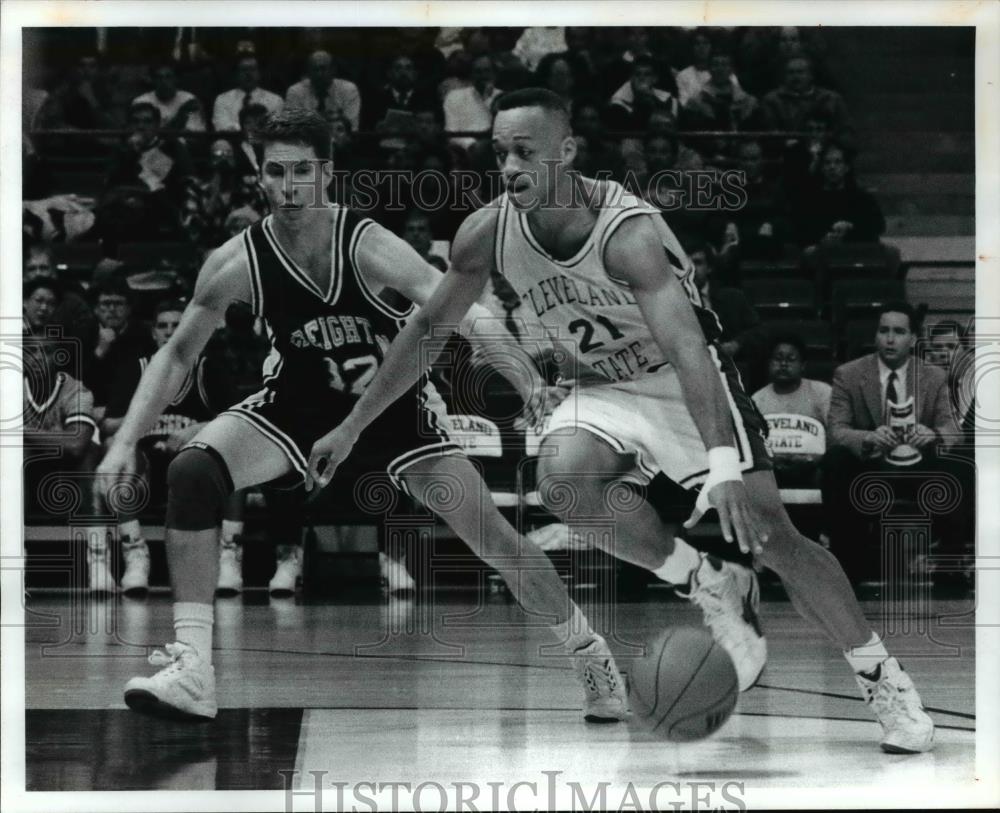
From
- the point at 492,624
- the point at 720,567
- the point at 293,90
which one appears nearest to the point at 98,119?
the point at 293,90

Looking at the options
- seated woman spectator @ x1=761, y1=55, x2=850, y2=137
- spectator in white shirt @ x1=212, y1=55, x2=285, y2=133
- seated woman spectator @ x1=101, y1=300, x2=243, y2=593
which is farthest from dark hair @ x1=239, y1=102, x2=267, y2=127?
seated woman spectator @ x1=761, y1=55, x2=850, y2=137

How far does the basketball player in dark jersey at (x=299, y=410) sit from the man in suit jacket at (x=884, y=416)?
2.46ft

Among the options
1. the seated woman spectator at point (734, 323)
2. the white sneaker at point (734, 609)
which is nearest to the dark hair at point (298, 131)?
the seated woman spectator at point (734, 323)

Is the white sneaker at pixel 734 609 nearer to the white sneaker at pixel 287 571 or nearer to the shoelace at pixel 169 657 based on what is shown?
the white sneaker at pixel 287 571

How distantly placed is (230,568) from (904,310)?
77.1 inches

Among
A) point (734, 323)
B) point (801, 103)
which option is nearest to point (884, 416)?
point (734, 323)

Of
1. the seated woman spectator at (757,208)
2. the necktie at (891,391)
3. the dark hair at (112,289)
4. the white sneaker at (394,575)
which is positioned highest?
the seated woman spectator at (757,208)

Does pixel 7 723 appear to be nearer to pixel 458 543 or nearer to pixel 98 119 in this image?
pixel 458 543

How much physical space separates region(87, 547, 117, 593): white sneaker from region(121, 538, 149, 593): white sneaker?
4 cm

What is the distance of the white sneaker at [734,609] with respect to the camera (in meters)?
4.81

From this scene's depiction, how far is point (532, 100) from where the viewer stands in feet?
15.7

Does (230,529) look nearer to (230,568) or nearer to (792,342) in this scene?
(230,568)

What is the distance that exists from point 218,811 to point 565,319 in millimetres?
1582

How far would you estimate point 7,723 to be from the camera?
476 cm
